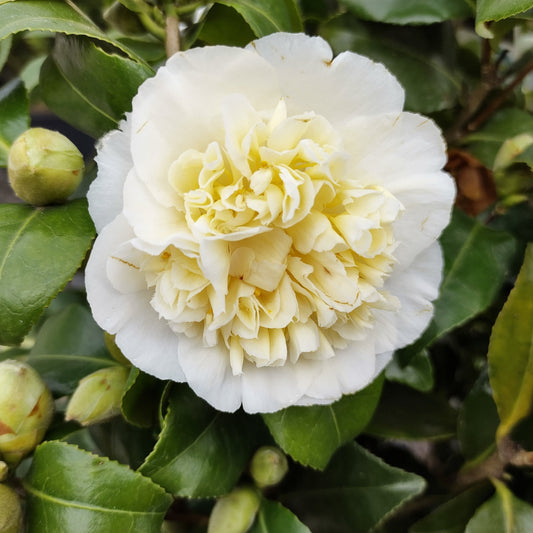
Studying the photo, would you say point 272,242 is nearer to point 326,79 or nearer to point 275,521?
point 326,79

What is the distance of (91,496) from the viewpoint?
44 centimetres

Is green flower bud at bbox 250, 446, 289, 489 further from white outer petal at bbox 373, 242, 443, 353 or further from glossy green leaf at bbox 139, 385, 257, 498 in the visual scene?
white outer petal at bbox 373, 242, 443, 353

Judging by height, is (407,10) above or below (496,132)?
above

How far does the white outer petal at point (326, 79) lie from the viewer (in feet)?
1.29

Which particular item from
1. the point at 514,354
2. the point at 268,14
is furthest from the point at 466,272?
the point at 268,14

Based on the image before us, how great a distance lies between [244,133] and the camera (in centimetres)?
38

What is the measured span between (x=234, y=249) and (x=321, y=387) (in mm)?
131

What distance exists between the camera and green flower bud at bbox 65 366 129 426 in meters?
0.48

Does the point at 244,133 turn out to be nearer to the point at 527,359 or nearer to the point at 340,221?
the point at 340,221

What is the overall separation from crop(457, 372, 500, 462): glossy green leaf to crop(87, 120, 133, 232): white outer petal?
0.49 m

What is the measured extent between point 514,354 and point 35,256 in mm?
463

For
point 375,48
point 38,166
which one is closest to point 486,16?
point 375,48

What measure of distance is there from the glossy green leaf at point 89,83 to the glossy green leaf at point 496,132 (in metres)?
0.40

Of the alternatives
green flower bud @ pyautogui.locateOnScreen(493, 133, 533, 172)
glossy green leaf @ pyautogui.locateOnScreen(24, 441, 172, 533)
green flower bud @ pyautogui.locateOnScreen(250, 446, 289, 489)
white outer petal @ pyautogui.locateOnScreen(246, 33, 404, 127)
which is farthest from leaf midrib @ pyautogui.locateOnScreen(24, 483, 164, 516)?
green flower bud @ pyautogui.locateOnScreen(493, 133, 533, 172)
